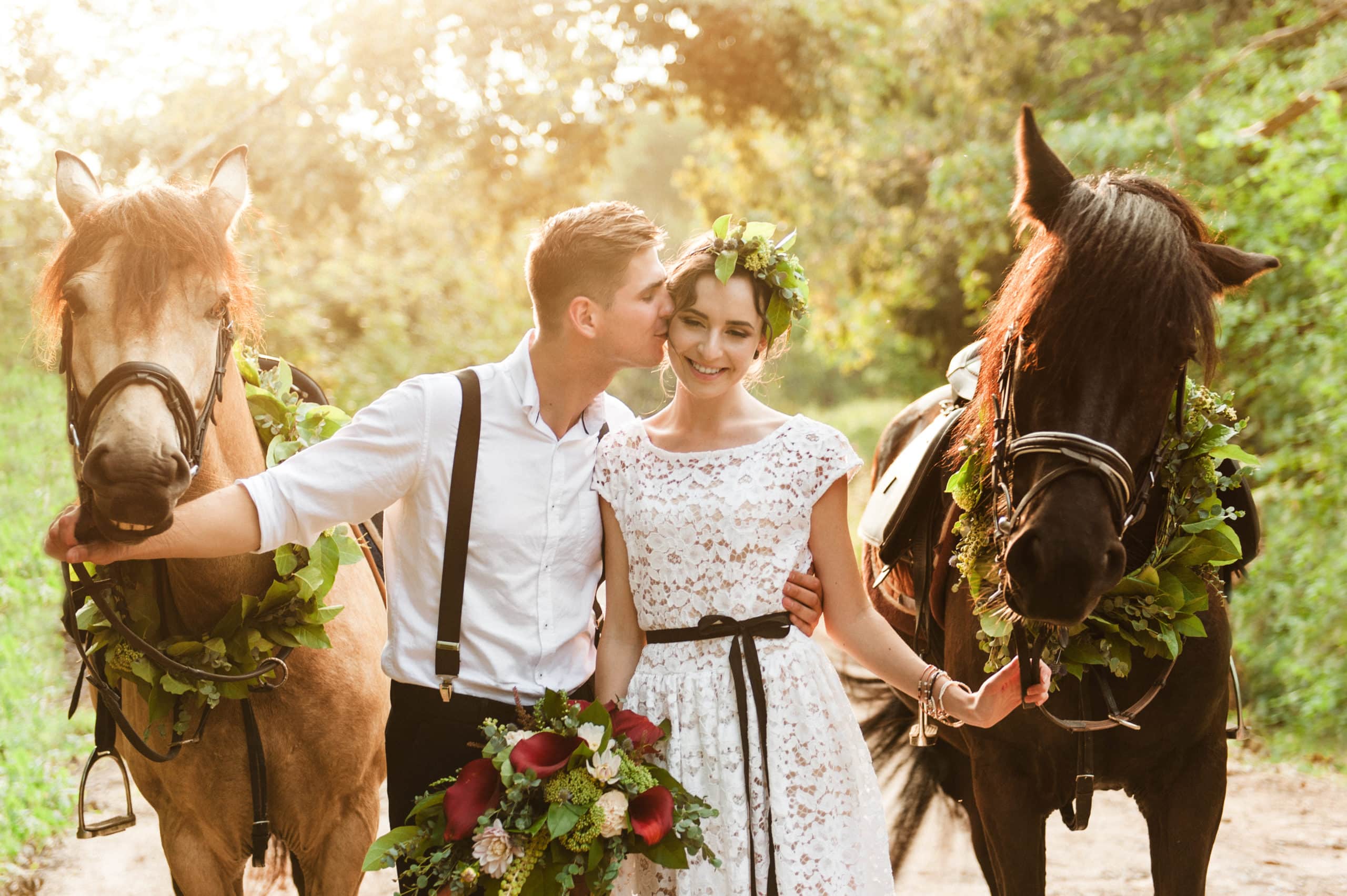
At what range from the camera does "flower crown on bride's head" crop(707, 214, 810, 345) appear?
7.57 ft

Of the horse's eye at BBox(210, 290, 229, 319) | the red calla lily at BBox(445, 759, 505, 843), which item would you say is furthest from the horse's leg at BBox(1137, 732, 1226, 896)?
the horse's eye at BBox(210, 290, 229, 319)

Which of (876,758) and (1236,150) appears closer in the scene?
(876,758)

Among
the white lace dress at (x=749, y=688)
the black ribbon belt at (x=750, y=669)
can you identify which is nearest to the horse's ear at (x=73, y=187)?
the white lace dress at (x=749, y=688)

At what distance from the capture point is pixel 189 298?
2.23 meters

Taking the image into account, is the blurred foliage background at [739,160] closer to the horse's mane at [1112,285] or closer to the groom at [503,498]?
the groom at [503,498]

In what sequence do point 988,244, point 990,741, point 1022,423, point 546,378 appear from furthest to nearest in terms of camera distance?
point 988,244 < point 990,741 < point 546,378 < point 1022,423

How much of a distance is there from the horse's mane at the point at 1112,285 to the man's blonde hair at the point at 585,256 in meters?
0.82

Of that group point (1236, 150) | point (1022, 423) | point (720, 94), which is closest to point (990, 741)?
point (1022, 423)

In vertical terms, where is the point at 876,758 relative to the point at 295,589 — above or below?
below

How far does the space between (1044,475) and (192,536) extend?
1.58m

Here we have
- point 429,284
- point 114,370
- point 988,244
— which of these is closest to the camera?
point 114,370

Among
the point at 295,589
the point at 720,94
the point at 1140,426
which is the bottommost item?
the point at 295,589

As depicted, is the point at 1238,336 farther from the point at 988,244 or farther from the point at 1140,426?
the point at 1140,426

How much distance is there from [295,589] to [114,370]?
2.17 ft
